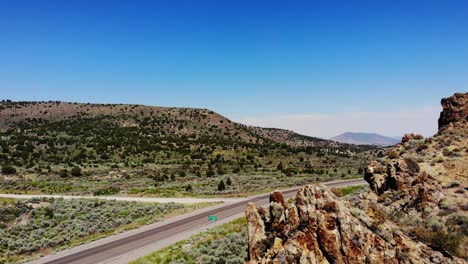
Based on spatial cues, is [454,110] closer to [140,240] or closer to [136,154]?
[140,240]

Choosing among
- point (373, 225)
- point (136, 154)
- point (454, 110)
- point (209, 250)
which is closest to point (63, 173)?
point (136, 154)

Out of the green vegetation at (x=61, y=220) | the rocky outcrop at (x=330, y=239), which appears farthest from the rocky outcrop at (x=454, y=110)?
the green vegetation at (x=61, y=220)

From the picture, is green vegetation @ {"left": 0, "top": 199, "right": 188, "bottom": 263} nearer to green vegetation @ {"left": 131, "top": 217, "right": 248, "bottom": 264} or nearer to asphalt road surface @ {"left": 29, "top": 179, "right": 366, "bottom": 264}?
asphalt road surface @ {"left": 29, "top": 179, "right": 366, "bottom": 264}

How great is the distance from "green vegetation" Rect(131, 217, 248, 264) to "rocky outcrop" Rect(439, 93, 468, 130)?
76.4 feet

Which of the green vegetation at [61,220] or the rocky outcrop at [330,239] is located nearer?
the rocky outcrop at [330,239]

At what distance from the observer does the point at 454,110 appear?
34.1 m

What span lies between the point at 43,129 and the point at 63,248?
99.2m

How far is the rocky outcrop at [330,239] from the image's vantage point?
11258 mm

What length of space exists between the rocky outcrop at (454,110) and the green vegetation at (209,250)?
23283mm

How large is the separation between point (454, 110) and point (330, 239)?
29.6 meters

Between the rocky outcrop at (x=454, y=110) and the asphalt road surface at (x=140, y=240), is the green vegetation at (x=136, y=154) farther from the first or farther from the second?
the rocky outcrop at (x=454, y=110)

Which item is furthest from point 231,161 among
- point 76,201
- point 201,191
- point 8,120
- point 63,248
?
point 8,120

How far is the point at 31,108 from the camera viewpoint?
486 feet

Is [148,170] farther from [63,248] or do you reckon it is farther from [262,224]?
[262,224]
